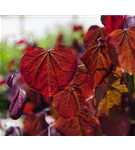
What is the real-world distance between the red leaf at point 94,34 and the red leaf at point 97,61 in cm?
5

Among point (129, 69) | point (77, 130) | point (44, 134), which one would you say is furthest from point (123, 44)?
point (44, 134)

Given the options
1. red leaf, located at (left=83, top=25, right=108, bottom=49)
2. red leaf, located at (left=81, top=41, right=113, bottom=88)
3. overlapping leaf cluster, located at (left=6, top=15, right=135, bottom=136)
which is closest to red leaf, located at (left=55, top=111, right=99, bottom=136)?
overlapping leaf cluster, located at (left=6, top=15, right=135, bottom=136)

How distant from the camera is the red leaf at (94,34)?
0.96 m

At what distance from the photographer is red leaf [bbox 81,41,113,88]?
35.6 inches

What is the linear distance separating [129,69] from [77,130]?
244 mm

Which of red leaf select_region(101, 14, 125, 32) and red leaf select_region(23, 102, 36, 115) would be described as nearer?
red leaf select_region(101, 14, 125, 32)

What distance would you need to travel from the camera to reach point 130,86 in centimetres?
104

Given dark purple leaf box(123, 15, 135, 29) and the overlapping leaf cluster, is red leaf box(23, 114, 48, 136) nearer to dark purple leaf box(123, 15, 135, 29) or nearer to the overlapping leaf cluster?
the overlapping leaf cluster

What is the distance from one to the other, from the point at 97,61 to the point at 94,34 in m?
0.11

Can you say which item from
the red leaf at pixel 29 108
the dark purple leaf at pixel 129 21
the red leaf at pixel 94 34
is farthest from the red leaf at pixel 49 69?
the red leaf at pixel 29 108

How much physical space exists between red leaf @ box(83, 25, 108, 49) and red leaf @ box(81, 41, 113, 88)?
0.15ft

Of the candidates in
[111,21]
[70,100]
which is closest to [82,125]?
[70,100]

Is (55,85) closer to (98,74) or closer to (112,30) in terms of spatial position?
(98,74)

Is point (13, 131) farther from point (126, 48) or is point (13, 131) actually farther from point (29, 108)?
point (126, 48)
